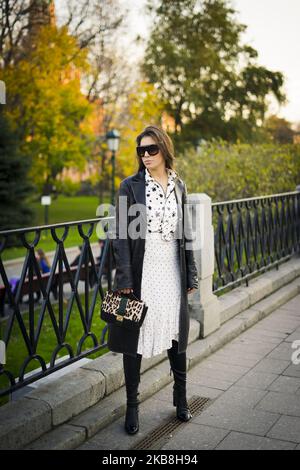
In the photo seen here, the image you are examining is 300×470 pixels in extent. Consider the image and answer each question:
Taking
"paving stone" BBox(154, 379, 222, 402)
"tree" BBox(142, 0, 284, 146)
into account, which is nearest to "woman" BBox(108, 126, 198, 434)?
"paving stone" BBox(154, 379, 222, 402)

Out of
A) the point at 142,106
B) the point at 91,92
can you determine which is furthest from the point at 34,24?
the point at 91,92

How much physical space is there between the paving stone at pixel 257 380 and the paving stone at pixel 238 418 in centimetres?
47

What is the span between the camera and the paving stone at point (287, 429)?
12.2ft

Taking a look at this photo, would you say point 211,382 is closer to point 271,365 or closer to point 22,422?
point 271,365

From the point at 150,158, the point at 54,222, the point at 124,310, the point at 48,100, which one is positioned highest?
the point at 48,100

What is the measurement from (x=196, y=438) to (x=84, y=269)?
11.3 ft

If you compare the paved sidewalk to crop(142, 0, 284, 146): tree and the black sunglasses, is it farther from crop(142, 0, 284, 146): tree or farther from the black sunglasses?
crop(142, 0, 284, 146): tree

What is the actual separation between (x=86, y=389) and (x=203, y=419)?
0.85 meters

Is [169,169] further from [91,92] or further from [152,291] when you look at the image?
[91,92]

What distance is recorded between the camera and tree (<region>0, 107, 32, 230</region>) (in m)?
20.1

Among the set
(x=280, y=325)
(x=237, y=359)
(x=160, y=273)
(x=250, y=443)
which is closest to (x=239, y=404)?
(x=250, y=443)

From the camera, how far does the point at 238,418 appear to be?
4.02m

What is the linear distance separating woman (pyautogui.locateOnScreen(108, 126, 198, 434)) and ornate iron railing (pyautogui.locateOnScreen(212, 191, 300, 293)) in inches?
94.3

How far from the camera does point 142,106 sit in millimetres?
26438
